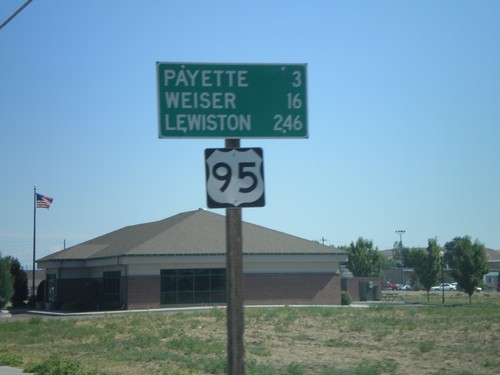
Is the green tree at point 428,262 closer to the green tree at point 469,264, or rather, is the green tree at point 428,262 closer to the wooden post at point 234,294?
the green tree at point 469,264

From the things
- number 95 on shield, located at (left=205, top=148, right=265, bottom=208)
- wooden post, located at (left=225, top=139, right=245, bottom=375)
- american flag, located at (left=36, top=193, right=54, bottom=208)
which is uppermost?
american flag, located at (left=36, top=193, right=54, bottom=208)

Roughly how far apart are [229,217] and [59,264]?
157 ft

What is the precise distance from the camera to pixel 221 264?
4950cm

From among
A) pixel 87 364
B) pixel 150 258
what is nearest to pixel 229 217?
pixel 87 364

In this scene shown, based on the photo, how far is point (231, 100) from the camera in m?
7.72

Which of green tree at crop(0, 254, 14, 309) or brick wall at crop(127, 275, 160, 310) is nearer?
brick wall at crop(127, 275, 160, 310)

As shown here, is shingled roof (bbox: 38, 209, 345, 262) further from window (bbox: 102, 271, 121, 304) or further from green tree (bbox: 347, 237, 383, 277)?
green tree (bbox: 347, 237, 383, 277)

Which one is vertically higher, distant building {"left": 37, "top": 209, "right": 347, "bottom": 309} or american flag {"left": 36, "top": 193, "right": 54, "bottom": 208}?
american flag {"left": 36, "top": 193, "right": 54, "bottom": 208}

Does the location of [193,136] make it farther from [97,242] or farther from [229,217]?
[97,242]

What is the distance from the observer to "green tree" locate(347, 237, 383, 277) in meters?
87.4

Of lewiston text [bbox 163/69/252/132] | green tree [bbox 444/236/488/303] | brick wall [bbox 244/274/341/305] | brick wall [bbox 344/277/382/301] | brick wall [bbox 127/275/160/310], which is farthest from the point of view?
brick wall [bbox 344/277/382/301]

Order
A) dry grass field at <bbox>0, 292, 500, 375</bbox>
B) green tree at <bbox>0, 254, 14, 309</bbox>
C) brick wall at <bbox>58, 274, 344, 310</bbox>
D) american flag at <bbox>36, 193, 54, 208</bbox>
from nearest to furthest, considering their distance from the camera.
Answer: dry grass field at <bbox>0, 292, 500, 375</bbox>, brick wall at <bbox>58, 274, 344, 310</bbox>, green tree at <bbox>0, 254, 14, 309</bbox>, american flag at <bbox>36, 193, 54, 208</bbox>

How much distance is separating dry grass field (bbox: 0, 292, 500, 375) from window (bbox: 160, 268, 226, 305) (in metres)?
13.2

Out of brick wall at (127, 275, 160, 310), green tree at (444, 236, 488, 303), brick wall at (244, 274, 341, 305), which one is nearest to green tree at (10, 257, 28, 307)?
brick wall at (127, 275, 160, 310)
